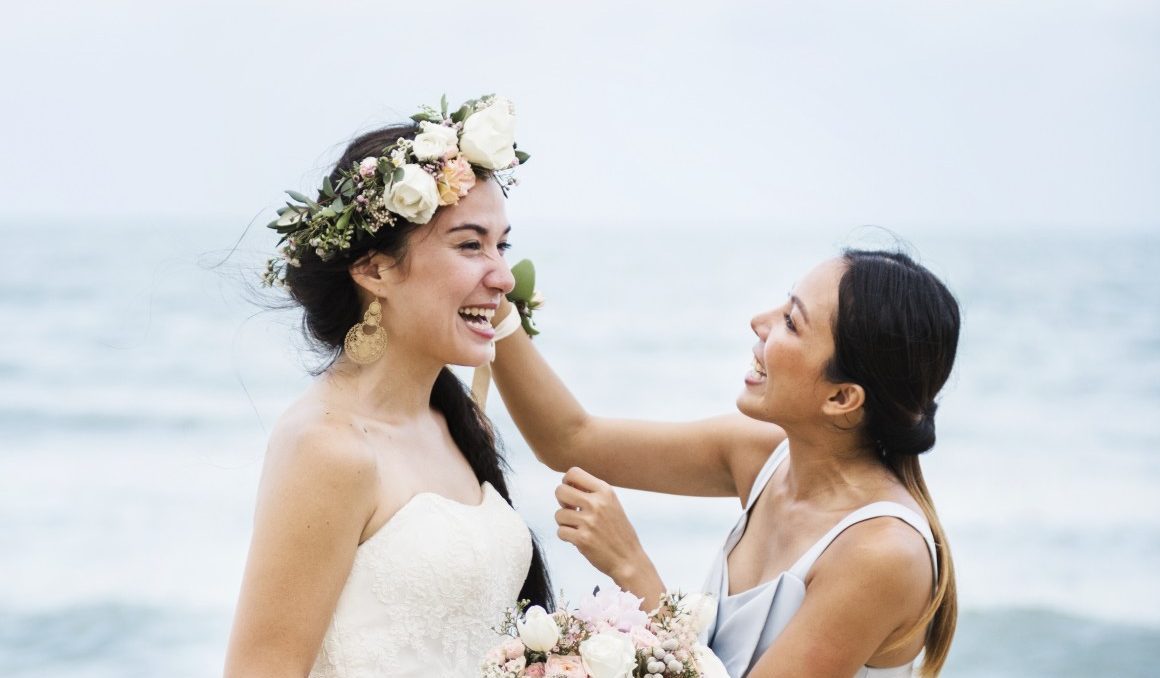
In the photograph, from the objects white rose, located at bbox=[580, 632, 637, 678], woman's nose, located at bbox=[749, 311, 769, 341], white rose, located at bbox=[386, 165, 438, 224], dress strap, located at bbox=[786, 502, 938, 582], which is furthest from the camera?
woman's nose, located at bbox=[749, 311, 769, 341]

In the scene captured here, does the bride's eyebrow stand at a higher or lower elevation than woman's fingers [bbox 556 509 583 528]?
higher

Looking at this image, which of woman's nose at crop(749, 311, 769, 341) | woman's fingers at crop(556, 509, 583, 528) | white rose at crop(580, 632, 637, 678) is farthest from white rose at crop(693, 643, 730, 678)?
woman's nose at crop(749, 311, 769, 341)

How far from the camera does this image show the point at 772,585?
359 cm

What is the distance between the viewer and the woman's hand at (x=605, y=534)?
3.45m

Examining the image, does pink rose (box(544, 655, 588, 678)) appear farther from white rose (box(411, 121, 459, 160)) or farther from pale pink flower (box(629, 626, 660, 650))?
white rose (box(411, 121, 459, 160))

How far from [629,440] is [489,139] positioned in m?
1.34

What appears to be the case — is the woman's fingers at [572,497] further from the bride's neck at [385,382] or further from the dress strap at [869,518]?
the dress strap at [869,518]

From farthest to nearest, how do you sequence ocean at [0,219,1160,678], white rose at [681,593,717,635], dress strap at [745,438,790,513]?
ocean at [0,219,1160,678]
dress strap at [745,438,790,513]
white rose at [681,593,717,635]

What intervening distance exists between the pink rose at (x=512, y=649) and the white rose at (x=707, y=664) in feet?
1.40

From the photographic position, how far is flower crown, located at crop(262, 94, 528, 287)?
3.27 meters

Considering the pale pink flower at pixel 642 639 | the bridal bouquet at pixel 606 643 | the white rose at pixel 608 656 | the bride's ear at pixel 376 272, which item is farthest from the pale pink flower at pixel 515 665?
the bride's ear at pixel 376 272

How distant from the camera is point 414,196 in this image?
3219 millimetres

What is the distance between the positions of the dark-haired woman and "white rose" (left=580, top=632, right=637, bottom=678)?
0.60 m

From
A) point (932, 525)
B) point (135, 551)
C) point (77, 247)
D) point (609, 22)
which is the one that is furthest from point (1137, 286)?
point (932, 525)
